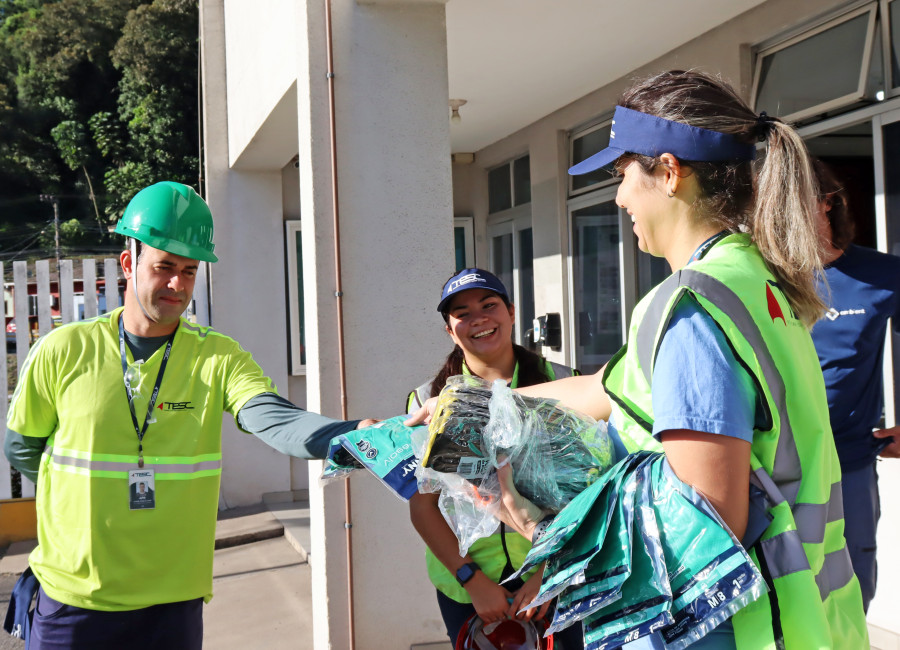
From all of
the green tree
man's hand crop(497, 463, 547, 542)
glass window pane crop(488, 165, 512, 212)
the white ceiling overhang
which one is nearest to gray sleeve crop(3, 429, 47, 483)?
man's hand crop(497, 463, 547, 542)

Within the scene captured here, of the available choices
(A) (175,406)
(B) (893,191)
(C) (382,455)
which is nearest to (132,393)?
(A) (175,406)

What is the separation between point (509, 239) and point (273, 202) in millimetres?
2820

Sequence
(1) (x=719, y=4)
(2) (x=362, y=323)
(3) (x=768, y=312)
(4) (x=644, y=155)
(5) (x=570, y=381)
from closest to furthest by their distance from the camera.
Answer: (3) (x=768, y=312) < (4) (x=644, y=155) < (5) (x=570, y=381) < (2) (x=362, y=323) < (1) (x=719, y=4)

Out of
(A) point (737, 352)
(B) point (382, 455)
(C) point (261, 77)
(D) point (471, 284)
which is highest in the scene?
(C) point (261, 77)

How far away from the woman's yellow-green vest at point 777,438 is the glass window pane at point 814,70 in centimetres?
400

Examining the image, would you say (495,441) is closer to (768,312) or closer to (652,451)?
(652,451)

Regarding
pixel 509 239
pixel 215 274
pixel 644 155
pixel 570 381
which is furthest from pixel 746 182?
pixel 509 239

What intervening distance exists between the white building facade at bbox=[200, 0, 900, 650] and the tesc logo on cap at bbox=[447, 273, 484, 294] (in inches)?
54.5

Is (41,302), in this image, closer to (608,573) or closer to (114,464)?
(114,464)

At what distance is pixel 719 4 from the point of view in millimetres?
5434

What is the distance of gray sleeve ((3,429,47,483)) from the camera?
2.63 m

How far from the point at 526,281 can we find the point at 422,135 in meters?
5.26

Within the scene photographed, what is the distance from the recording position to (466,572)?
107 inches

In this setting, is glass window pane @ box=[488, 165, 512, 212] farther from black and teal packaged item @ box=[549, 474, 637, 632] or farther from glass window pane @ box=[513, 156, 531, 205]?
black and teal packaged item @ box=[549, 474, 637, 632]
